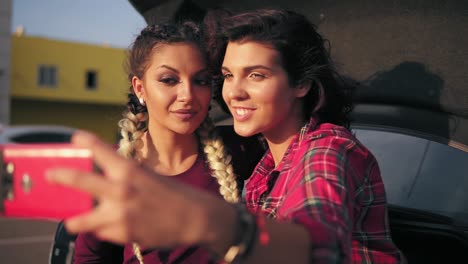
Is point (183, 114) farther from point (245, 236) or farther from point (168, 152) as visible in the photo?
point (245, 236)

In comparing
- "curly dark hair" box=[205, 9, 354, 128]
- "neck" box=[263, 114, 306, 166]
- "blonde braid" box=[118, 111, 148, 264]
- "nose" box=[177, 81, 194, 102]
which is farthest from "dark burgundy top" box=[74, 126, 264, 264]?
"curly dark hair" box=[205, 9, 354, 128]

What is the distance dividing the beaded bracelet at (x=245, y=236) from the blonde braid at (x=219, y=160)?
3.68ft

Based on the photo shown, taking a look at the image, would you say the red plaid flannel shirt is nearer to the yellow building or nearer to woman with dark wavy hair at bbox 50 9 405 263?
woman with dark wavy hair at bbox 50 9 405 263

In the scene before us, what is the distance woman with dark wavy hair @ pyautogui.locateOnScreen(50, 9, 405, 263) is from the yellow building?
2313cm

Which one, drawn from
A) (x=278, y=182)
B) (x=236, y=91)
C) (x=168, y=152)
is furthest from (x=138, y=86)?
(x=278, y=182)

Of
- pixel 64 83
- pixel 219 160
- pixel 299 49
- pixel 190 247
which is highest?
pixel 299 49

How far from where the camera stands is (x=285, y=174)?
1.62 metres

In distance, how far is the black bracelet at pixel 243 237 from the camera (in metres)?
1.00

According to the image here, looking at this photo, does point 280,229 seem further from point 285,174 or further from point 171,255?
point 171,255

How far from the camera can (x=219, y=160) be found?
226 centimetres

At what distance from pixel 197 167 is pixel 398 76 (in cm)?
89

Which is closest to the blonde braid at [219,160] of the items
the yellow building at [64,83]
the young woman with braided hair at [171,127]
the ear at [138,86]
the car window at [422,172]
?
the young woman with braided hair at [171,127]

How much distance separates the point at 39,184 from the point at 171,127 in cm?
111

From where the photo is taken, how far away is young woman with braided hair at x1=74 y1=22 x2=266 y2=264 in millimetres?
2098
